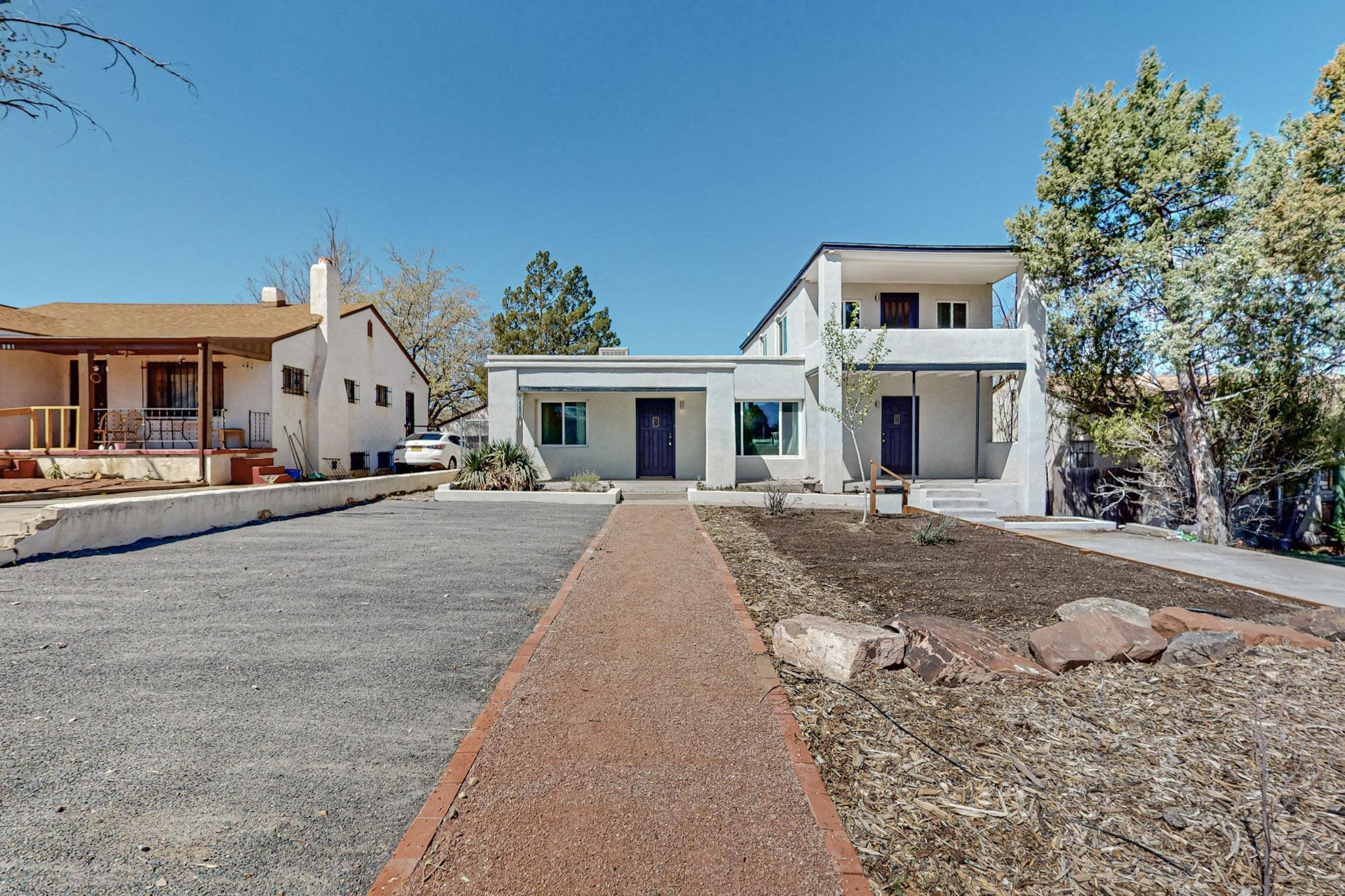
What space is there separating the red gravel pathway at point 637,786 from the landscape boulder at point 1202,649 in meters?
2.83

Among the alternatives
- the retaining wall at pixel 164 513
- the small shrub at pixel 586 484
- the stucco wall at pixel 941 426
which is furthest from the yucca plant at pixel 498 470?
the stucco wall at pixel 941 426

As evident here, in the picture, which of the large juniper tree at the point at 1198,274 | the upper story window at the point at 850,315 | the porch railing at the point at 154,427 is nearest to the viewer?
the large juniper tree at the point at 1198,274

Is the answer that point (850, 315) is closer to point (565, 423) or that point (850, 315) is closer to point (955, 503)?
point (955, 503)

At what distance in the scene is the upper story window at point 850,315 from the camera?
1365 centimetres

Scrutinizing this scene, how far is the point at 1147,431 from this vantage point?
12125mm

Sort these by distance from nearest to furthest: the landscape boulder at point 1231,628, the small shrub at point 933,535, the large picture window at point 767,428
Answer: the landscape boulder at point 1231,628, the small shrub at point 933,535, the large picture window at point 767,428

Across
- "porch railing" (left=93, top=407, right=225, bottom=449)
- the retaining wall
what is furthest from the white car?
the retaining wall

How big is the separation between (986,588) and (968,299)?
525 inches

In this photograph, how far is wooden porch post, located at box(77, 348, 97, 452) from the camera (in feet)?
44.4

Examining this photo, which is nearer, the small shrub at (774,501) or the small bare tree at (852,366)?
the small shrub at (774,501)

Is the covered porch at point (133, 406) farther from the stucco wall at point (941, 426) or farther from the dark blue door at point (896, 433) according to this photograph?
the dark blue door at point (896, 433)

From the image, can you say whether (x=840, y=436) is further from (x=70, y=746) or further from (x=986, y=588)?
(x=70, y=746)

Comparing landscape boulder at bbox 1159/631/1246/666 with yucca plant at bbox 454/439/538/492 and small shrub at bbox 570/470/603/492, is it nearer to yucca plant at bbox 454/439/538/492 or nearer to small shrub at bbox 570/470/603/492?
small shrub at bbox 570/470/603/492

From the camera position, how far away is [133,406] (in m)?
15.2
